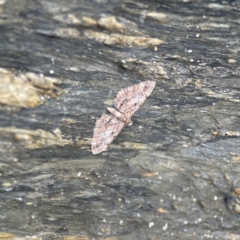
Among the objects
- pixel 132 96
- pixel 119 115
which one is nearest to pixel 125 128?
pixel 119 115

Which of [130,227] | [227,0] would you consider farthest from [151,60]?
[130,227]

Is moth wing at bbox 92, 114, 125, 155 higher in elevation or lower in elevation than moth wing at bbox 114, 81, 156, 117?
lower

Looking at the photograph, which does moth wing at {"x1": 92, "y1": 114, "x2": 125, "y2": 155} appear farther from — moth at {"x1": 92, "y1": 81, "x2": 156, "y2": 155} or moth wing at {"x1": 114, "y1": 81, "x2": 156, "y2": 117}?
moth wing at {"x1": 114, "y1": 81, "x2": 156, "y2": 117}

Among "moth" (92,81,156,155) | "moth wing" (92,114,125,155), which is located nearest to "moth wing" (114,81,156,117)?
"moth" (92,81,156,155)

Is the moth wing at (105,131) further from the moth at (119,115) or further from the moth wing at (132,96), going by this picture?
the moth wing at (132,96)

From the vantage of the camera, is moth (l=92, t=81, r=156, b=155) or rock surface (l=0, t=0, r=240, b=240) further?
moth (l=92, t=81, r=156, b=155)

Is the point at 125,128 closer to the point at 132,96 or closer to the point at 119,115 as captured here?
the point at 119,115

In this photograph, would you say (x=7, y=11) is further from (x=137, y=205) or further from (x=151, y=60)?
(x=137, y=205)

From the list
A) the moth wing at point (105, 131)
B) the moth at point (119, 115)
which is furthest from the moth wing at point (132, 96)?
the moth wing at point (105, 131)
